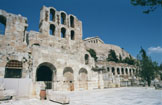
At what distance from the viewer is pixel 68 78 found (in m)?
15.8

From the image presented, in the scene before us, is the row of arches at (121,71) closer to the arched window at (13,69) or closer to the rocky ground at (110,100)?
the rocky ground at (110,100)

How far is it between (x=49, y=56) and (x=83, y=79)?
664 centimetres

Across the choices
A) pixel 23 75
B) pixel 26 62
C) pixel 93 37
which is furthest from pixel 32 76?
pixel 93 37

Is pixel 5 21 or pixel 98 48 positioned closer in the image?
pixel 5 21

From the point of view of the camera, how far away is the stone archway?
54.1 ft

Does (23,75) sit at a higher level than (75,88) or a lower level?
higher

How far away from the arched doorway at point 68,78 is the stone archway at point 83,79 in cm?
143

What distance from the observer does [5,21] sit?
694 inches

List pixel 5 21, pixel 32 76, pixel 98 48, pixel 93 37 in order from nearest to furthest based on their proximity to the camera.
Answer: pixel 32 76, pixel 5 21, pixel 98 48, pixel 93 37

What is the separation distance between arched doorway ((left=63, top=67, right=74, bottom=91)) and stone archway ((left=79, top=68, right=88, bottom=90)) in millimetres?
1433

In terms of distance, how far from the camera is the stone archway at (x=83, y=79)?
650 inches

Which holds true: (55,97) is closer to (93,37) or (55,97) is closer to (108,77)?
(108,77)

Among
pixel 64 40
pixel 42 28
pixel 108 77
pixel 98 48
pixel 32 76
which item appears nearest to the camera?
pixel 32 76

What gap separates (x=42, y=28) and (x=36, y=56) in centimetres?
1150
